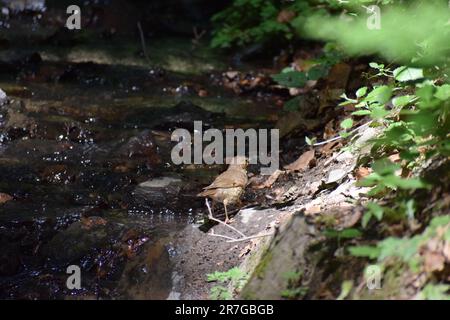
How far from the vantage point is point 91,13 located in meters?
9.98

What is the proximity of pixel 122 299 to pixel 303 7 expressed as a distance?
657cm

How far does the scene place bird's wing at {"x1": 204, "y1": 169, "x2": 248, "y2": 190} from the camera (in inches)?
166

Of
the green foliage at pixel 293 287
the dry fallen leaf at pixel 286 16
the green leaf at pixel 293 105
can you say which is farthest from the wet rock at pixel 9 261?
the dry fallen leaf at pixel 286 16

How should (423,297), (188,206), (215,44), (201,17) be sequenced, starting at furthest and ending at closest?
(201,17) < (215,44) < (188,206) < (423,297)

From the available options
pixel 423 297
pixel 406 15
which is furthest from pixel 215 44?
pixel 423 297

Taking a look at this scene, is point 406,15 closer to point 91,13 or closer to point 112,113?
point 112,113

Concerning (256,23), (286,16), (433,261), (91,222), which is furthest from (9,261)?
(256,23)

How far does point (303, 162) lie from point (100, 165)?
1.81 meters

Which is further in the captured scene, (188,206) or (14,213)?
(188,206)

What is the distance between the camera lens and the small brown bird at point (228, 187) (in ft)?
13.5

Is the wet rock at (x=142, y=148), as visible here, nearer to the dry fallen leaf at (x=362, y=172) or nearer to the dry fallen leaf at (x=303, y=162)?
the dry fallen leaf at (x=303, y=162)

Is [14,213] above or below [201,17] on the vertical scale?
below

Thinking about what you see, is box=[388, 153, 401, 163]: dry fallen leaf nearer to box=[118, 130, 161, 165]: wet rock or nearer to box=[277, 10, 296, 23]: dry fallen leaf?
box=[118, 130, 161, 165]: wet rock

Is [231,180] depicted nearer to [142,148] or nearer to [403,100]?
[142,148]
